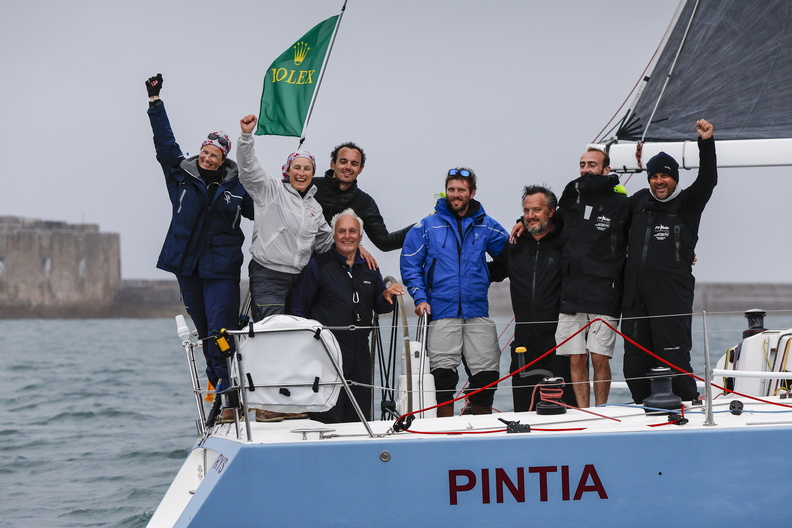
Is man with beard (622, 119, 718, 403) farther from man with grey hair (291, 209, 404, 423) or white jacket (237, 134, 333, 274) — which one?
white jacket (237, 134, 333, 274)

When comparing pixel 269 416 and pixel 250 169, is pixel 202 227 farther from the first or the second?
pixel 269 416

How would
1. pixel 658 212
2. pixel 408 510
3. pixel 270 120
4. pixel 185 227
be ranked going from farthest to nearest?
pixel 270 120 < pixel 185 227 < pixel 658 212 < pixel 408 510

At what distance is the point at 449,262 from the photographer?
5.60 metres

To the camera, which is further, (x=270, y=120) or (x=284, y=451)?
(x=270, y=120)

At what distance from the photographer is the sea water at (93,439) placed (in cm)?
823

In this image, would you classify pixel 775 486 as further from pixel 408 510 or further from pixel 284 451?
pixel 284 451

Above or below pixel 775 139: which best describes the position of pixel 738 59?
above

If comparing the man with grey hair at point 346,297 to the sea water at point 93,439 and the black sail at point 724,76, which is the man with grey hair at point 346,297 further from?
the black sail at point 724,76

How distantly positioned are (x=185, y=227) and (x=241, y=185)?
38 cm

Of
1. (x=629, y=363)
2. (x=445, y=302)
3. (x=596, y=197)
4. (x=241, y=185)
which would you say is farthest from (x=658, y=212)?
(x=241, y=185)

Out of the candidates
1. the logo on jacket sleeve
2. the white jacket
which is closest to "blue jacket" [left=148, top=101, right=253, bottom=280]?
the white jacket

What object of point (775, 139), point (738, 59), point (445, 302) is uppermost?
point (738, 59)

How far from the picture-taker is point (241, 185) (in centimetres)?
585

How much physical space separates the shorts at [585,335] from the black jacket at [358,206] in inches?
48.4
